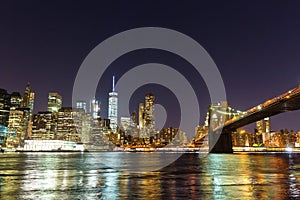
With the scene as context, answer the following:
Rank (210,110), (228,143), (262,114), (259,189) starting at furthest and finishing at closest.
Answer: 1. (210,110)
2. (228,143)
3. (262,114)
4. (259,189)

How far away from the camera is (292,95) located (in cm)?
5400

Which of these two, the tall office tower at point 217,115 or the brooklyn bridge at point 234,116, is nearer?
the brooklyn bridge at point 234,116

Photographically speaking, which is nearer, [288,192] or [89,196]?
[89,196]

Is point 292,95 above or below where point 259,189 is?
above

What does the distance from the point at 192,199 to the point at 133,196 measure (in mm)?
2513

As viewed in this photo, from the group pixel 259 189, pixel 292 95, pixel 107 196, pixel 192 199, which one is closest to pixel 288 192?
pixel 259 189

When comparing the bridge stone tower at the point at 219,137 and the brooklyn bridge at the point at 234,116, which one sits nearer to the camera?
the brooklyn bridge at the point at 234,116

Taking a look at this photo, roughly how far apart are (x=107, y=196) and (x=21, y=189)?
5009 millimetres

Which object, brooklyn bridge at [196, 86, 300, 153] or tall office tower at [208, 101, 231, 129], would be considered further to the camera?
tall office tower at [208, 101, 231, 129]

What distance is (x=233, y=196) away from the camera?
45.7 feet

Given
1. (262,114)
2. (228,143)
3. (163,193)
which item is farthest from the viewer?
(228,143)

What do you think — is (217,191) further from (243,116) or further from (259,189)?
(243,116)

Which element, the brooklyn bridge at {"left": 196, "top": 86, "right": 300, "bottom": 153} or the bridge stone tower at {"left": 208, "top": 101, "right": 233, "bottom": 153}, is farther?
the bridge stone tower at {"left": 208, "top": 101, "right": 233, "bottom": 153}

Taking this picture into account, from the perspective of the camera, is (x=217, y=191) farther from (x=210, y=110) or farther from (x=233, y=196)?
(x=210, y=110)
